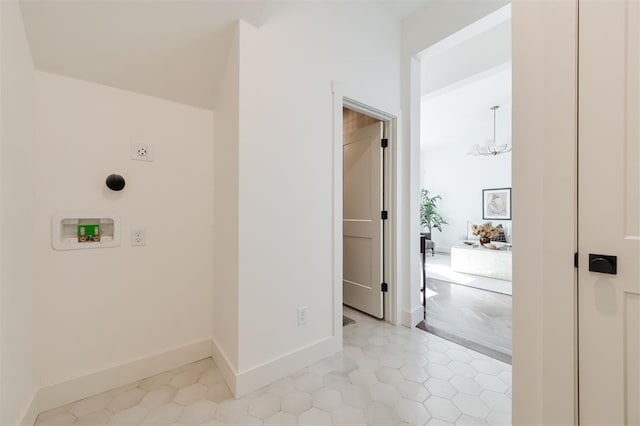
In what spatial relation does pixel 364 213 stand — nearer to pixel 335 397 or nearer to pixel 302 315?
pixel 302 315

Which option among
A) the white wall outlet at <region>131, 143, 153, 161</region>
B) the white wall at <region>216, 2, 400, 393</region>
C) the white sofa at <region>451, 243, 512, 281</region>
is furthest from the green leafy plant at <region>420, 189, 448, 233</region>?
the white wall outlet at <region>131, 143, 153, 161</region>

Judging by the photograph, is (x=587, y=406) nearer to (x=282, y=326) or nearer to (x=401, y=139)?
(x=282, y=326)

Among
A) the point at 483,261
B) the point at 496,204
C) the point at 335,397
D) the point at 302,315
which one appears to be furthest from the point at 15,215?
the point at 496,204

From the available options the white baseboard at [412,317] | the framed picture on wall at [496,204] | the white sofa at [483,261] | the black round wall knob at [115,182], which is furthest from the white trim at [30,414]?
the framed picture on wall at [496,204]

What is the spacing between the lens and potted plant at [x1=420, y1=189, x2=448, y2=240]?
708cm

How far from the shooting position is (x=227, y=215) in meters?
1.69

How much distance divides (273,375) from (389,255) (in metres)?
1.44

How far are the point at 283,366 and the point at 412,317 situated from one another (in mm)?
1322

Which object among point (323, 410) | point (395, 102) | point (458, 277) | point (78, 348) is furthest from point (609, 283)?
point (458, 277)

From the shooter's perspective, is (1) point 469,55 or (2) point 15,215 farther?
(1) point 469,55

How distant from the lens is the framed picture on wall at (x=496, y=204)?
582 cm

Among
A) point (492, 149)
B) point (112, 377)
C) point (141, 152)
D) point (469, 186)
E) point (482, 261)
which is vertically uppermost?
point (492, 149)

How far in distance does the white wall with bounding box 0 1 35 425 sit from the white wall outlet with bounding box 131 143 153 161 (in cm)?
43

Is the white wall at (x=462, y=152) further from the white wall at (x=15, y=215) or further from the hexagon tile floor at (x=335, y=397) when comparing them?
the white wall at (x=15, y=215)
